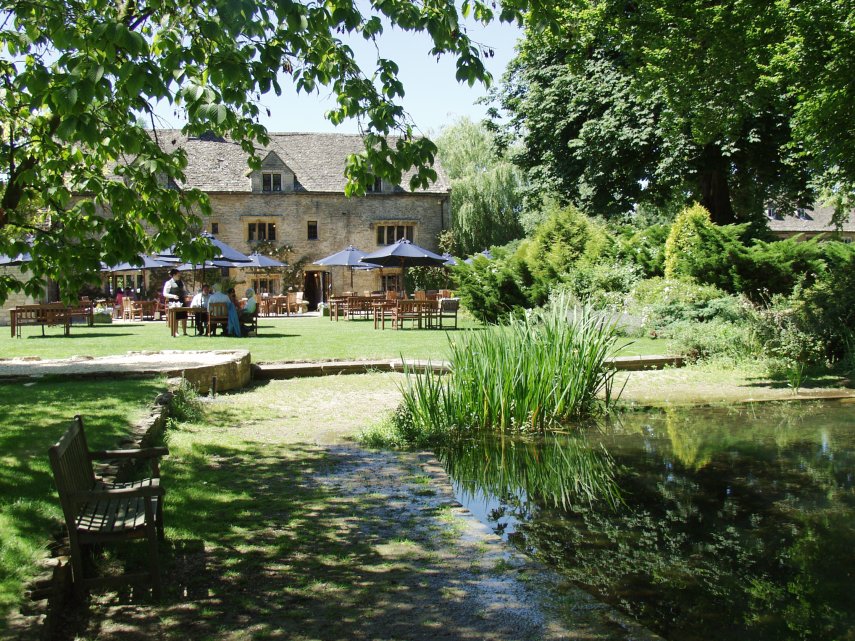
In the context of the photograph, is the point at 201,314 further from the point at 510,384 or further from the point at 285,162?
the point at 285,162

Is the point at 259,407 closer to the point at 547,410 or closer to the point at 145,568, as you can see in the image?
the point at 547,410

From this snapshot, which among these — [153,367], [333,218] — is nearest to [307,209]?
[333,218]

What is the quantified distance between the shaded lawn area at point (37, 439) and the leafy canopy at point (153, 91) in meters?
1.21

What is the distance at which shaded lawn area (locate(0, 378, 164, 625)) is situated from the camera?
12.2ft

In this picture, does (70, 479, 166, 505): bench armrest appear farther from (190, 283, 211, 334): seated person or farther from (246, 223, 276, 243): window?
(246, 223, 276, 243): window

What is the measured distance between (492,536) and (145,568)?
1.87 metres

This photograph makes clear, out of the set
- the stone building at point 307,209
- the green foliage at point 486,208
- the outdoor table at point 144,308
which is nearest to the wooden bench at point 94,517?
the outdoor table at point 144,308

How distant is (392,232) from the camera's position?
41.6m

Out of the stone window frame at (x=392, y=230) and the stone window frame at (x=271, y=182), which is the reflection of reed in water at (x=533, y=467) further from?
the stone window frame at (x=271, y=182)

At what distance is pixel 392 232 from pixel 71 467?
125 ft

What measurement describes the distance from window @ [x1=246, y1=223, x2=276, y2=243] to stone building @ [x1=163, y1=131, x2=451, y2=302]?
0.17 feet

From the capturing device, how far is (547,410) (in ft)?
25.7

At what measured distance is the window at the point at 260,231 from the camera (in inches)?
Result: 1577

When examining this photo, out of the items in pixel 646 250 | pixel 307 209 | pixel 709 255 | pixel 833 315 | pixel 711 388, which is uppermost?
pixel 307 209
